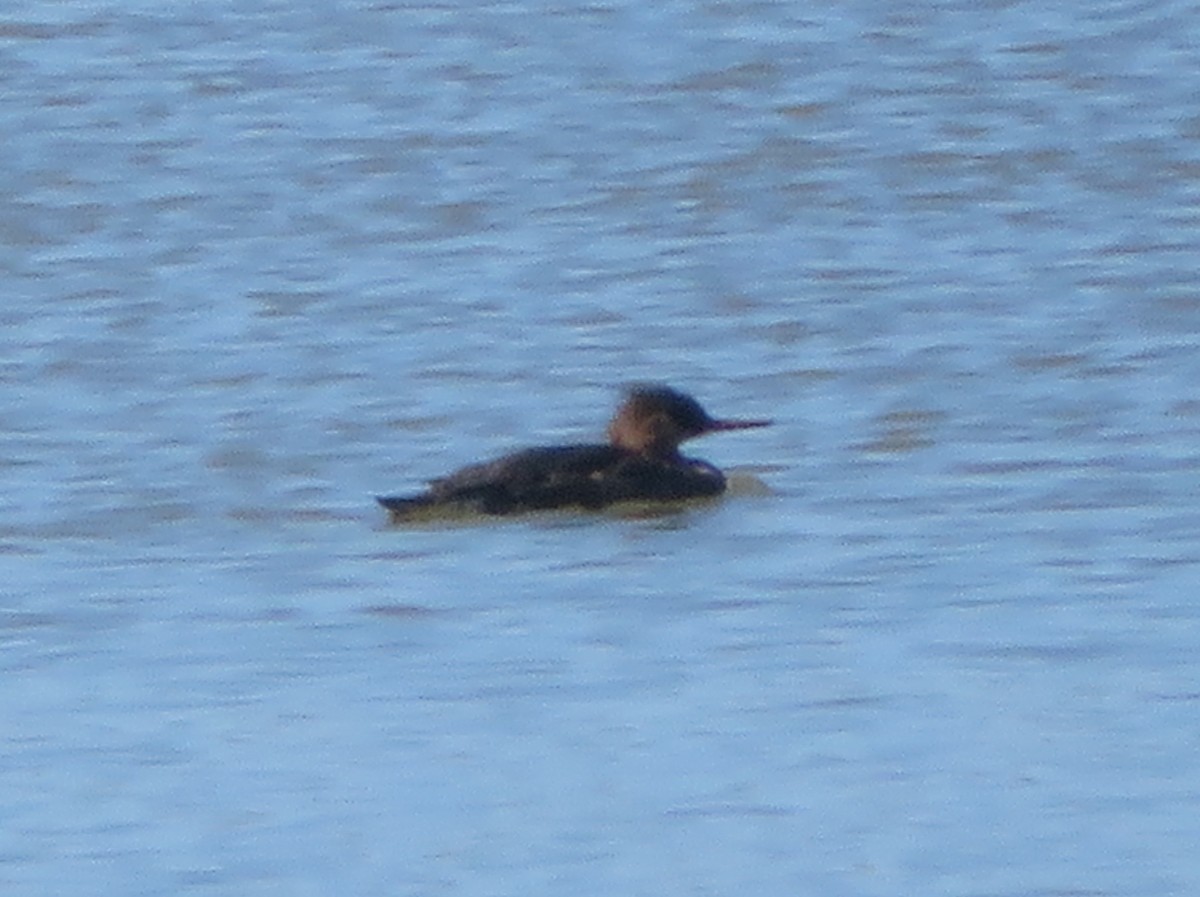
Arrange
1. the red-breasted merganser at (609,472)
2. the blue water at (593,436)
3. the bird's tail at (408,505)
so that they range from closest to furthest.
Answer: the blue water at (593,436), the bird's tail at (408,505), the red-breasted merganser at (609,472)

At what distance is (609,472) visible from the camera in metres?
10.7

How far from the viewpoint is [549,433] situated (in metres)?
11.7

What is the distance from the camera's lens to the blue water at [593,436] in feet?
24.6

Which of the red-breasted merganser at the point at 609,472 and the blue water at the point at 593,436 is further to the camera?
the red-breasted merganser at the point at 609,472

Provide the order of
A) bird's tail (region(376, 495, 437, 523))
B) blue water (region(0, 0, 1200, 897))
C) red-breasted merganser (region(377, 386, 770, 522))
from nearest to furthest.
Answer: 1. blue water (region(0, 0, 1200, 897))
2. bird's tail (region(376, 495, 437, 523))
3. red-breasted merganser (region(377, 386, 770, 522))

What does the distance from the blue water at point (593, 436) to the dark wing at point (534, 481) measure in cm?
8

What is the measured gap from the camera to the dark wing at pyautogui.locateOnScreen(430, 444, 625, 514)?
33.7 ft

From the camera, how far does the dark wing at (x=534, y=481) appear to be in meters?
10.3

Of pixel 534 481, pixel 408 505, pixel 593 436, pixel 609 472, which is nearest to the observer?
pixel 408 505

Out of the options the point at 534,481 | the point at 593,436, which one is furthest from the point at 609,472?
the point at 593,436

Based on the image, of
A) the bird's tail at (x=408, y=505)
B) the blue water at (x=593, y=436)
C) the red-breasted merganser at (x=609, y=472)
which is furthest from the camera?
the red-breasted merganser at (x=609, y=472)

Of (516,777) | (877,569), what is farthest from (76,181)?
(516,777)

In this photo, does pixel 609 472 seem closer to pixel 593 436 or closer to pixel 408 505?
pixel 408 505

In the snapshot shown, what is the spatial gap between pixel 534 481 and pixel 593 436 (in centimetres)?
138
